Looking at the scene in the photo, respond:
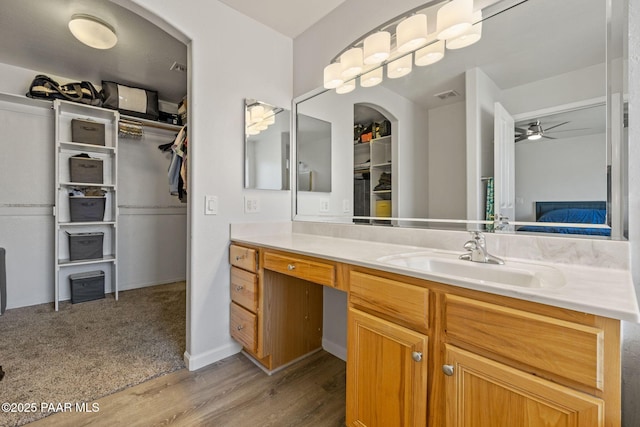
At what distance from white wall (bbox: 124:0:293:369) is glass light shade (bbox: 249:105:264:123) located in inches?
3.1

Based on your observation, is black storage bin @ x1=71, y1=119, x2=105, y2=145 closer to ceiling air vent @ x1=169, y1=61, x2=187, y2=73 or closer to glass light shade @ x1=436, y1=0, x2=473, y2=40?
ceiling air vent @ x1=169, y1=61, x2=187, y2=73

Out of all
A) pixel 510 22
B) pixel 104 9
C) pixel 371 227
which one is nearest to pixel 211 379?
pixel 371 227

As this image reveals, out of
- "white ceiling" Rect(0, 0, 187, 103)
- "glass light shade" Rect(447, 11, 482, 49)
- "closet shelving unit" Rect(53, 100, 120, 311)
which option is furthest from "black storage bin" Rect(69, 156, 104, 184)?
"glass light shade" Rect(447, 11, 482, 49)

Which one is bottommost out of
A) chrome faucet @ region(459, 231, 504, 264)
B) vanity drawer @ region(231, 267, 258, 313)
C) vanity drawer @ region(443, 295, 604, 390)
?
vanity drawer @ region(231, 267, 258, 313)

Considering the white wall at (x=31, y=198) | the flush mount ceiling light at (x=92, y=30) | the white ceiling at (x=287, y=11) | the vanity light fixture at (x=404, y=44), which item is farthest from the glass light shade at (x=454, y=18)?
the white wall at (x=31, y=198)

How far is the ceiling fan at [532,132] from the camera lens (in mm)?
1165

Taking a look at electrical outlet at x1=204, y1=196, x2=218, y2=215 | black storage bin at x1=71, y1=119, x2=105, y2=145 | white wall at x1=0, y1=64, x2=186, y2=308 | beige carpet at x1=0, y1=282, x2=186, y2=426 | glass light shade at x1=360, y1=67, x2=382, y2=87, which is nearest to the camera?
beige carpet at x1=0, y1=282, x2=186, y2=426

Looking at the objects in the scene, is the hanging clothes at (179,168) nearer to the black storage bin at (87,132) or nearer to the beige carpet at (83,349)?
the beige carpet at (83,349)

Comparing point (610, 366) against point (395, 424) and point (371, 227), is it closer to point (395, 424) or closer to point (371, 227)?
point (395, 424)

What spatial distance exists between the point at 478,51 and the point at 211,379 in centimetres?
231

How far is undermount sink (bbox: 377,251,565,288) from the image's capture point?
3.20 feet

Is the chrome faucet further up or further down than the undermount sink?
further up

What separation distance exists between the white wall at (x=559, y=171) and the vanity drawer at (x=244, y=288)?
146 cm

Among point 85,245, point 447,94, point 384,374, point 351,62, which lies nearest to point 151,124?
point 85,245
